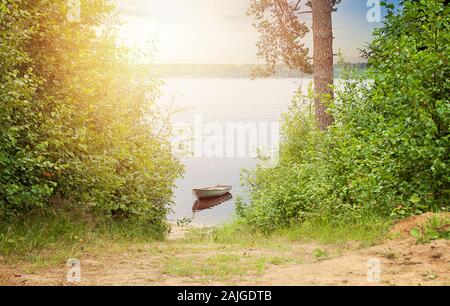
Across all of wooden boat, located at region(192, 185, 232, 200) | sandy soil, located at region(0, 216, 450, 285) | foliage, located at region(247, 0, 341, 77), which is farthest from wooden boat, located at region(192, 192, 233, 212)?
sandy soil, located at region(0, 216, 450, 285)

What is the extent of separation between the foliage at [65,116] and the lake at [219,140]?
3.49 meters

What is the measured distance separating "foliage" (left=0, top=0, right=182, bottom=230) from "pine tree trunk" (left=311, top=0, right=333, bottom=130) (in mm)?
6107

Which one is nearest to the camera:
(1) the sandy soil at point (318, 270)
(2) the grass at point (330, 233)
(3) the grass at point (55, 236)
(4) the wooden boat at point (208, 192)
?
(1) the sandy soil at point (318, 270)

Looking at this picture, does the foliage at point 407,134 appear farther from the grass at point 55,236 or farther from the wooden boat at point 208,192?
the wooden boat at point 208,192

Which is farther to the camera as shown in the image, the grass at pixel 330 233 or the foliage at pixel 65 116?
the grass at pixel 330 233

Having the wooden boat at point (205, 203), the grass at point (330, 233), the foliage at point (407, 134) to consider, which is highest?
the foliage at point (407, 134)

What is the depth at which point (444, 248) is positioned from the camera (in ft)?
25.9

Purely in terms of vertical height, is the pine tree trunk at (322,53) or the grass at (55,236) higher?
the pine tree trunk at (322,53)

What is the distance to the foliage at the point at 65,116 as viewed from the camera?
1020cm

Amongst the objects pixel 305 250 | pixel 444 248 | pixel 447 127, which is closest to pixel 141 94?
pixel 305 250

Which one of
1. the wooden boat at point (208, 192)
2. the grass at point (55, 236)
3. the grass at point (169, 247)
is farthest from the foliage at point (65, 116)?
the wooden boat at point (208, 192)

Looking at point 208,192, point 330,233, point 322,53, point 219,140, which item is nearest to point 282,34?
point 322,53

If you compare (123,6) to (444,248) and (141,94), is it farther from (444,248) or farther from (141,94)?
(444,248)

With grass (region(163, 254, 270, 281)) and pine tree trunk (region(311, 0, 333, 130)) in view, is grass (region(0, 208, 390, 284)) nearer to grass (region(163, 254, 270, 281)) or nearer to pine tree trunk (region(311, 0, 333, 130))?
grass (region(163, 254, 270, 281))
